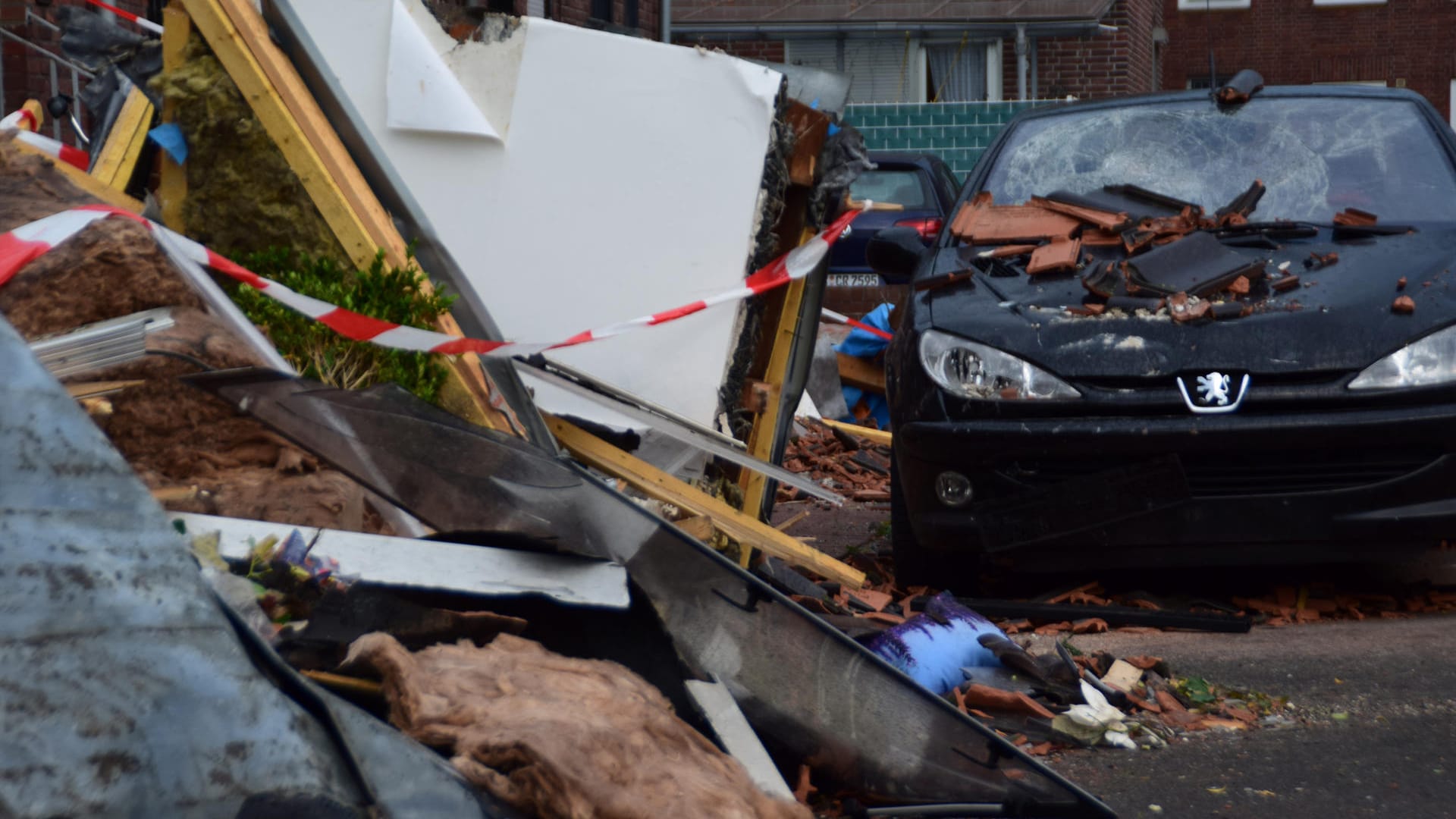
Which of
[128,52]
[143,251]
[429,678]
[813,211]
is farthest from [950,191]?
[429,678]

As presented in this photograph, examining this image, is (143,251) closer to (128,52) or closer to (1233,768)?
(128,52)

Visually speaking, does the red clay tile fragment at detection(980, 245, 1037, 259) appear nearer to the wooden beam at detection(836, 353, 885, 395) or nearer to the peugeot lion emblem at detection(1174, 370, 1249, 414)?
the peugeot lion emblem at detection(1174, 370, 1249, 414)

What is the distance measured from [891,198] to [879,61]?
1242cm

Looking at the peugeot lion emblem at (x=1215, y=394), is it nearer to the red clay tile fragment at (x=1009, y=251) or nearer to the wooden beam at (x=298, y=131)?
the red clay tile fragment at (x=1009, y=251)

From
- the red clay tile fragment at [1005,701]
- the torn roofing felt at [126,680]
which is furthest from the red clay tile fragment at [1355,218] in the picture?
the torn roofing felt at [126,680]

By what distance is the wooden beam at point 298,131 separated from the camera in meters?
4.65

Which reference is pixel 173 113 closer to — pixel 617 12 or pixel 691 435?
pixel 691 435

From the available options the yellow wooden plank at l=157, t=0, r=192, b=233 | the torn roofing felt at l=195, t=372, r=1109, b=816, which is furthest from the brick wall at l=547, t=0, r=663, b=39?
the torn roofing felt at l=195, t=372, r=1109, b=816

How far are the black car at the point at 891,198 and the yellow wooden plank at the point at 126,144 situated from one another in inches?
326

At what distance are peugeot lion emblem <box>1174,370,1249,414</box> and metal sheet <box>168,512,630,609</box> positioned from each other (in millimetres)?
2310

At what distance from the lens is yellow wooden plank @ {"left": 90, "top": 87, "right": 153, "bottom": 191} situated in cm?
525

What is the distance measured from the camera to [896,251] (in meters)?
6.19

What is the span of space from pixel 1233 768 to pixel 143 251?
3.11 meters

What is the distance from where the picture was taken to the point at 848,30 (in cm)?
2517
